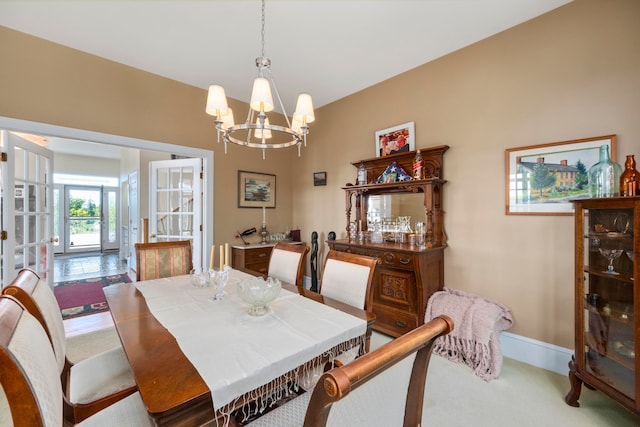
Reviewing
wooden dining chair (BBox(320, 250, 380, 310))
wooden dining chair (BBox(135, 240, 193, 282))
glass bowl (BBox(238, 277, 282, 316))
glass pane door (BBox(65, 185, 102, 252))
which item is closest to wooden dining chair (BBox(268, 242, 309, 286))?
wooden dining chair (BBox(320, 250, 380, 310))

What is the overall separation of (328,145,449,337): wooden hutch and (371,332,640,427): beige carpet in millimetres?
565

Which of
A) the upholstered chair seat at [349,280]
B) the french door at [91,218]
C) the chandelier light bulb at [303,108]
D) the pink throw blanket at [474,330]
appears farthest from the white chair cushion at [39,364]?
the french door at [91,218]

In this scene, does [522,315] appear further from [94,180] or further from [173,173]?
[94,180]

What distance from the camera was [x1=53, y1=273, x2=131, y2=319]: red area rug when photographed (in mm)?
3324

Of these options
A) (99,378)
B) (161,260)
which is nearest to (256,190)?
(161,260)

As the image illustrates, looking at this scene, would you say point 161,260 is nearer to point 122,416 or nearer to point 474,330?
point 122,416

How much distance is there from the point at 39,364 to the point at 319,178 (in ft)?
11.6

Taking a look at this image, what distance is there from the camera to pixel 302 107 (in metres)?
1.86

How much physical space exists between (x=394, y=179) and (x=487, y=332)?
1.67 metres

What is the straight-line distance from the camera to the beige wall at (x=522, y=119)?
6.22 feet

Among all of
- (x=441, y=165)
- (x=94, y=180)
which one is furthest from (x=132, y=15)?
(x=94, y=180)

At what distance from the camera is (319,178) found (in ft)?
13.3

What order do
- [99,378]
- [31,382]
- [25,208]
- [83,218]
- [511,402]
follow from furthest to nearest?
1. [83,218]
2. [25,208]
3. [511,402]
4. [99,378]
5. [31,382]

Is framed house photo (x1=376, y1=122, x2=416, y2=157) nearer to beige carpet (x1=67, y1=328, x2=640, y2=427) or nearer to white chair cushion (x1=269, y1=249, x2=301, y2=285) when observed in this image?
white chair cushion (x1=269, y1=249, x2=301, y2=285)
